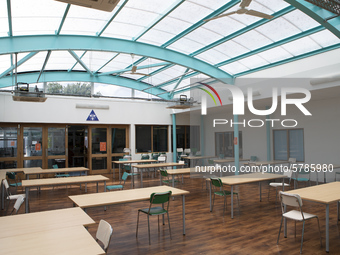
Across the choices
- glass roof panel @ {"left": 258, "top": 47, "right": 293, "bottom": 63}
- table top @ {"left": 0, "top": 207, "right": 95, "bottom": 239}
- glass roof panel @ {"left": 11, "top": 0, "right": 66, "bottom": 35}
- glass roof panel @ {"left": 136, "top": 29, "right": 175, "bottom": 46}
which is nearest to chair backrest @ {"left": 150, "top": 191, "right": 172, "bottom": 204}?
table top @ {"left": 0, "top": 207, "right": 95, "bottom": 239}

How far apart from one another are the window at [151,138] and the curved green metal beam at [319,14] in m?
10.5

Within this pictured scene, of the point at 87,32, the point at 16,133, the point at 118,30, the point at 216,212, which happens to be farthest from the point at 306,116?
the point at 16,133

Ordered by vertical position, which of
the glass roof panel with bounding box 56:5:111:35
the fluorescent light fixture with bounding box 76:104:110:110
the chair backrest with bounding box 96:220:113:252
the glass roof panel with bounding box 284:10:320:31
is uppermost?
the glass roof panel with bounding box 56:5:111:35

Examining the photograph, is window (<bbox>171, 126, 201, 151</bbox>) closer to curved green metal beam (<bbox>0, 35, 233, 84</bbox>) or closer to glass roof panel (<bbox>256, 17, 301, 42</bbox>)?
curved green metal beam (<bbox>0, 35, 233, 84</bbox>)

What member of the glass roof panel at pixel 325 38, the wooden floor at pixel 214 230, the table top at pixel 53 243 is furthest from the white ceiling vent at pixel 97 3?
the glass roof panel at pixel 325 38

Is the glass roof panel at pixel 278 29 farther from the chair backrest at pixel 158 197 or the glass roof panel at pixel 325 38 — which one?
the chair backrest at pixel 158 197

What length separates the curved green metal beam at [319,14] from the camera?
5.23 m

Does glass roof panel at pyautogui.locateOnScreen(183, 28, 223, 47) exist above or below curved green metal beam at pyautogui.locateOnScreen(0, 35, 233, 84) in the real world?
above

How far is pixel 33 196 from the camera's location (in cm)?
854

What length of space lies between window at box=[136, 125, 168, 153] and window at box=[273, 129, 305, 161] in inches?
239

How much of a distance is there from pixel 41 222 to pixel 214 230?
10.2ft

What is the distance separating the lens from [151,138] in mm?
15055

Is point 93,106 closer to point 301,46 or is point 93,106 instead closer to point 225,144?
point 225,144

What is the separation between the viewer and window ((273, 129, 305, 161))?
10.9 metres
